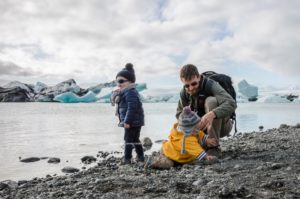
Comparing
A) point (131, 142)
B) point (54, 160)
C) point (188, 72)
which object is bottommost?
point (54, 160)

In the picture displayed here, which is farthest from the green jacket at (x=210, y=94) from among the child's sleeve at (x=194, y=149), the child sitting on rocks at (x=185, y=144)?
the child's sleeve at (x=194, y=149)

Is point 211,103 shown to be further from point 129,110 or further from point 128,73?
point 128,73

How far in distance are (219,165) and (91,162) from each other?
4.16 meters

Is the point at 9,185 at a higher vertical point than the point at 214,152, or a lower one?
lower

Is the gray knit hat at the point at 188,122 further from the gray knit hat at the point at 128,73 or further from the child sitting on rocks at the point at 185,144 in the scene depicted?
the gray knit hat at the point at 128,73

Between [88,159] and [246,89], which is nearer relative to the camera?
[88,159]

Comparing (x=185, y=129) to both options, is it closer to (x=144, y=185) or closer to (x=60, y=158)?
(x=144, y=185)

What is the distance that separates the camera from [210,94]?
4.84 metres

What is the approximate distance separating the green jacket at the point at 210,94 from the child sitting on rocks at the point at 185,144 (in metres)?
0.32

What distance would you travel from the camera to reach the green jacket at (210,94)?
182 inches

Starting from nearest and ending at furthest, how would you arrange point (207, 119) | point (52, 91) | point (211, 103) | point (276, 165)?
point (276, 165) → point (207, 119) → point (211, 103) → point (52, 91)

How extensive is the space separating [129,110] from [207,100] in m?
1.36

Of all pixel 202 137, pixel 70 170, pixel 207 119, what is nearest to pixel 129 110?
pixel 202 137

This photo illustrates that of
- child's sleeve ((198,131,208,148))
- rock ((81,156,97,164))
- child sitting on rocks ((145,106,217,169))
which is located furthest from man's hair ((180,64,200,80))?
rock ((81,156,97,164))
